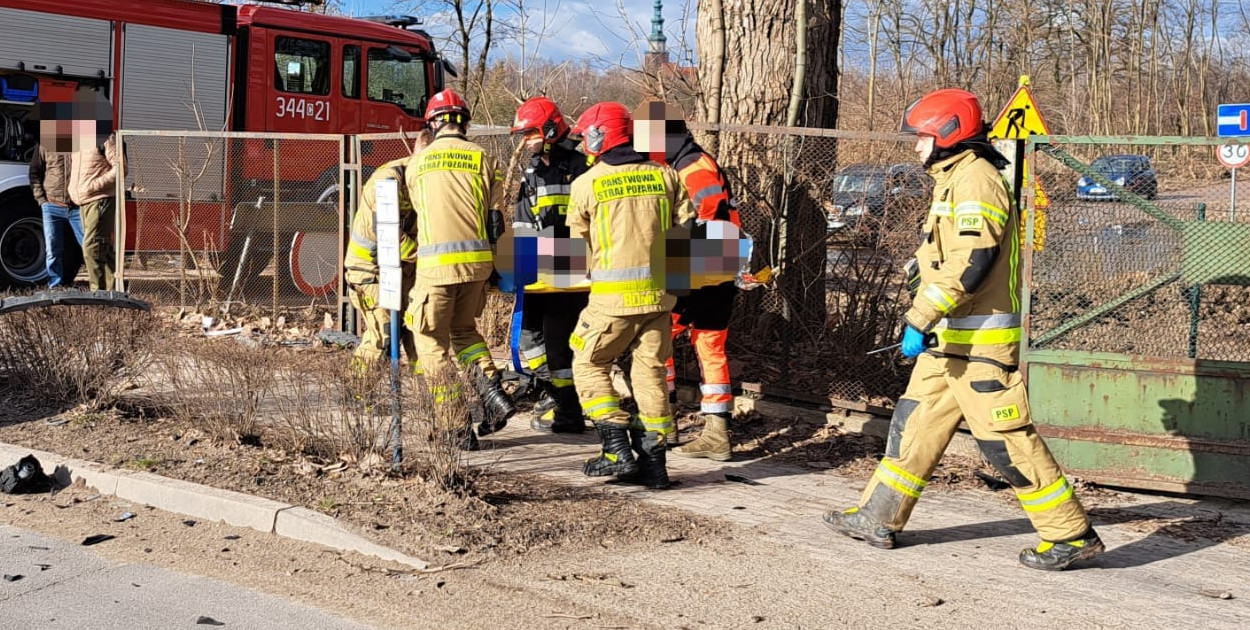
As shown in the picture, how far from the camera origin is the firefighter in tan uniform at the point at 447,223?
6.29m

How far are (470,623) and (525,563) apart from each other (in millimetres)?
633

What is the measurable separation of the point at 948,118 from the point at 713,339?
7.52 feet

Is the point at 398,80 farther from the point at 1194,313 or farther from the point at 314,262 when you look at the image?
the point at 1194,313

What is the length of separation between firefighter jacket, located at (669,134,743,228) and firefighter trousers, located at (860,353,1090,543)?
1.85 metres

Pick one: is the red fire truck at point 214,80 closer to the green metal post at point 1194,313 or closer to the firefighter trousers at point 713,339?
the firefighter trousers at point 713,339

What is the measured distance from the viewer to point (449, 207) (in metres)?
6.28

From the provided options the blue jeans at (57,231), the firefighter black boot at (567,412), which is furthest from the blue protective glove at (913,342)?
the blue jeans at (57,231)

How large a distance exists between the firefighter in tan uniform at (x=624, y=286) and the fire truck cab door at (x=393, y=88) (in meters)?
9.36

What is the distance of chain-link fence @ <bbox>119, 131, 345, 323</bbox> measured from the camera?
11.6 m

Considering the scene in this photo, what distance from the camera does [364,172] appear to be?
472 inches

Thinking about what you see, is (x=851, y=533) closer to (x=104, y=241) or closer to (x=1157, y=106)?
(x=104, y=241)

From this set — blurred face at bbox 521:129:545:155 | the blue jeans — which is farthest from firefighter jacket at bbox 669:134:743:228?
the blue jeans

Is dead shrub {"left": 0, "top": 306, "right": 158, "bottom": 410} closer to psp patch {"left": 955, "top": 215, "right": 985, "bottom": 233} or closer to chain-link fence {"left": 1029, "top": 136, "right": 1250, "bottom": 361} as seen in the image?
psp patch {"left": 955, "top": 215, "right": 985, "bottom": 233}

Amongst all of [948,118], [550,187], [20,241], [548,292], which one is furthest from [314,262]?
[948,118]
